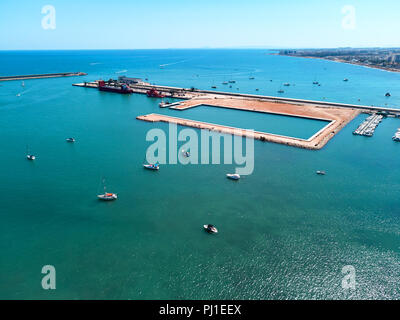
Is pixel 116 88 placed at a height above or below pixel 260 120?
above

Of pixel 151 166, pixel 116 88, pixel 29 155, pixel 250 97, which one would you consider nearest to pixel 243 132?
pixel 151 166

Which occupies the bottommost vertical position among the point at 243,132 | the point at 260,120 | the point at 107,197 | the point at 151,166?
the point at 107,197

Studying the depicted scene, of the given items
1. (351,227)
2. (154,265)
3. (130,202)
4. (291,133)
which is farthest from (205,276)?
(291,133)

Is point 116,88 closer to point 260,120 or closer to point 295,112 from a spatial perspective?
point 260,120

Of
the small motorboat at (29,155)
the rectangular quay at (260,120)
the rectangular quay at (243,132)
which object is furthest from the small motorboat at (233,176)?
the small motorboat at (29,155)

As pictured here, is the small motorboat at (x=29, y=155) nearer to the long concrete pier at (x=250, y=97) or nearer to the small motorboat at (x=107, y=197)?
the small motorboat at (x=107, y=197)

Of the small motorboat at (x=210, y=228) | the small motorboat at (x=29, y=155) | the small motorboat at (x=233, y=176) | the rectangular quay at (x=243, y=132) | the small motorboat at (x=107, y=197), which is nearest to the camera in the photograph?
the small motorboat at (x=210, y=228)

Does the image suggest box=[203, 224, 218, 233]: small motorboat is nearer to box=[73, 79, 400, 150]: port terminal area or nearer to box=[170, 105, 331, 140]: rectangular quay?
box=[73, 79, 400, 150]: port terminal area
